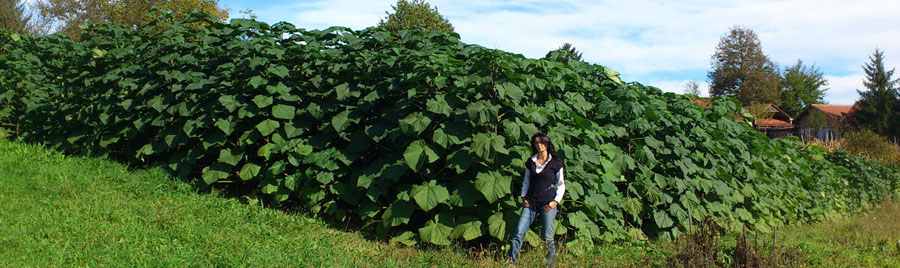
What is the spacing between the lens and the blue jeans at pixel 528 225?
509 centimetres

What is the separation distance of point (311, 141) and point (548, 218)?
2.39 metres

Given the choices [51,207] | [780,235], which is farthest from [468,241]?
[780,235]

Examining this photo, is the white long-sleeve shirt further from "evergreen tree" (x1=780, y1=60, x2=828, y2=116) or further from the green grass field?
"evergreen tree" (x1=780, y1=60, x2=828, y2=116)

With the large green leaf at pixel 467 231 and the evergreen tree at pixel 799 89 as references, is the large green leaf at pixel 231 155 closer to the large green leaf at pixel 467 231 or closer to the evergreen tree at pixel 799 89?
the large green leaf at pixel 467 231

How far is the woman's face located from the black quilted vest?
118mm

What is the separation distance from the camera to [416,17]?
115 ft

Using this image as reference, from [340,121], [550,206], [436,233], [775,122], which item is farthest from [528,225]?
[775,122]

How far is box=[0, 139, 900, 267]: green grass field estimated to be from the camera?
4.58 m

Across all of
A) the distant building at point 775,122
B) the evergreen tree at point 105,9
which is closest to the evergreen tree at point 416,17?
the evergreen tree at point 105,9

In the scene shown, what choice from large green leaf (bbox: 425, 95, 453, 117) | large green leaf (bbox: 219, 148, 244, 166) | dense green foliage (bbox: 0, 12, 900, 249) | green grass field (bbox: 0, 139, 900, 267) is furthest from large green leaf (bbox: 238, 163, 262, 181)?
Answer: large green leaf (bbox: 425, 95, 453, 117)

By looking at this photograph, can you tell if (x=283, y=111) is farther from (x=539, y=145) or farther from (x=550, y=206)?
(x=550, y=206)

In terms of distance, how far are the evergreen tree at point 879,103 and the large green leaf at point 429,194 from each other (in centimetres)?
4192

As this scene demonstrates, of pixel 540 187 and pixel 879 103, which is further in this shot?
pixel 879 103

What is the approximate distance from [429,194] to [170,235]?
85.8 inches
